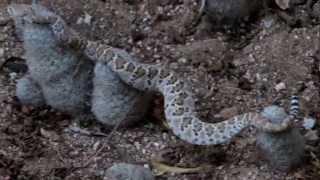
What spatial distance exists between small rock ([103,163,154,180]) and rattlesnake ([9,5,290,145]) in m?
0.38

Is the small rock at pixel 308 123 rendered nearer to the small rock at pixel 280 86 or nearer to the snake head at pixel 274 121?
the small rock at pixel 280 86

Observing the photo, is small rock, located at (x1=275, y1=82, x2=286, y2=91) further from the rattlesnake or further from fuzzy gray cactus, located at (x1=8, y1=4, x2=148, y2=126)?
fuzzy gray cactus, located at (x1=8, y1=4, x2=148, y2=126)

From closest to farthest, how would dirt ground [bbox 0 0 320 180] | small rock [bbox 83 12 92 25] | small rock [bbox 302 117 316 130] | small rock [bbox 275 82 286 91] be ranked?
dirt ground [bbox 0 0 320 180], small rock [bbox 302 117 316 130], small rock [bbox 275 82 286 91], small rock [bbox 83 12 92 25]

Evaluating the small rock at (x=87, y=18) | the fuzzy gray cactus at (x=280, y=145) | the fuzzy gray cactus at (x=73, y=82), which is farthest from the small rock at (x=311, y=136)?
the small rock at (x=87, y=18)

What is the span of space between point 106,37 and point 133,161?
104cm

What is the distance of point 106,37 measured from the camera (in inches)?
211

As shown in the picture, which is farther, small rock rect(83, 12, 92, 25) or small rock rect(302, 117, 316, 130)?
small rock rect(83, 12, 92, 25)

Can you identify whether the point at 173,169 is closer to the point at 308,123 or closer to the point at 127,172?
the point at 127,172

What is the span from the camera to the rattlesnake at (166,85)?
442 centimetres

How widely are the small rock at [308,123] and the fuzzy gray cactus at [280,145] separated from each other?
0.28 metres

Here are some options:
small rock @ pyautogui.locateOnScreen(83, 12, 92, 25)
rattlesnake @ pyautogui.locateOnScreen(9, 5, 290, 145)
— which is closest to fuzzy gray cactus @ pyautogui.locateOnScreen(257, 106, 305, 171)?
rattlesnake @ pyautogui.locateOnScreen(9, 5, 290, 145)

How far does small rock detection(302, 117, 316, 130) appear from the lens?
4.70 metres

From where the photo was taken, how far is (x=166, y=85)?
4.68m

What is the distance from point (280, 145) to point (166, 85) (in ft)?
2.30
